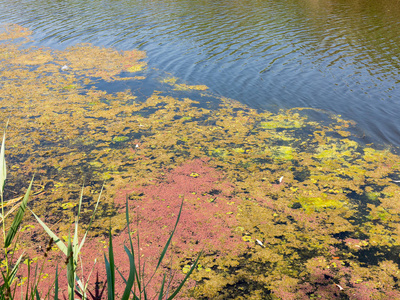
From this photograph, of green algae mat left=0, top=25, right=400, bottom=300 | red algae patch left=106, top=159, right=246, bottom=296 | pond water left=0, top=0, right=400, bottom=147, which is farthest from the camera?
pond water left=0, top=0, right=400, bottom=147

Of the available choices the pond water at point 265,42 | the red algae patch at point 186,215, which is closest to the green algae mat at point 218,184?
the red algae patch at point 186,215

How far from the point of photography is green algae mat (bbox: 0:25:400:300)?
6.82 feet

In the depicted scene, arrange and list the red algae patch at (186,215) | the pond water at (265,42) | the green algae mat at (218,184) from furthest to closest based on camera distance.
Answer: the pond water at (265,42), the red algae patch at (186,215), the green algae mat at (218,184)

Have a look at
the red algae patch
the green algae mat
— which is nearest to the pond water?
the green algae mat

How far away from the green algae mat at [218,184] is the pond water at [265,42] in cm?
53

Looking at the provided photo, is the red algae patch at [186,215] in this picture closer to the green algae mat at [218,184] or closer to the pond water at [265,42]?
the green algae mat at [218,184]

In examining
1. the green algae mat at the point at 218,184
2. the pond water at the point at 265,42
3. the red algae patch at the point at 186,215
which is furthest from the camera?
the pond water at the point at 265,42

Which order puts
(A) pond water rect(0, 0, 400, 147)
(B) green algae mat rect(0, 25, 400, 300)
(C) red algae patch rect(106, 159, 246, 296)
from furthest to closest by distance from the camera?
(A) pond water rect(0, 0, 400, 147) < (C) red algae patch rect(106, 159, 246, 296) < (B) green algae mat rect(0, 25, 400, 300)

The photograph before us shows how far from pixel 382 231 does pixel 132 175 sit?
2.11 meters

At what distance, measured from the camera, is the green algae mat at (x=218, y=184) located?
208cm

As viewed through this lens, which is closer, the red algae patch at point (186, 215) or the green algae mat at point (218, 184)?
the green algae mat at point (218, 184)

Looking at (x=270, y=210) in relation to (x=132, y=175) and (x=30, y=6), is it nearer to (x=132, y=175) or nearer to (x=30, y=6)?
(x=132, y=175)

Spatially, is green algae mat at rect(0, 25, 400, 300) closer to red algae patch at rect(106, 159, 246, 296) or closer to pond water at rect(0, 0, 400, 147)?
red algae patch at rect(106, 159, 246, 296)

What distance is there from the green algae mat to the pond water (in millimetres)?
529
